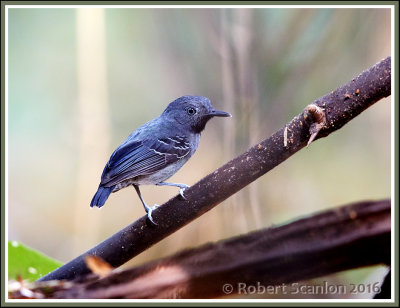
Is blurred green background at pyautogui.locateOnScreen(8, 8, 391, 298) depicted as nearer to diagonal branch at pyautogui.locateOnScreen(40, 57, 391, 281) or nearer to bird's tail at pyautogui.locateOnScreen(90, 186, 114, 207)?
bird's tail at pyautogui.locateOnScreen(90, 186, 114, 207)

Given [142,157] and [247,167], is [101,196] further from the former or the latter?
[247,167]

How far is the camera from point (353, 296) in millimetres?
2168

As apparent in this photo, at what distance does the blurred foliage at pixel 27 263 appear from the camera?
210cm

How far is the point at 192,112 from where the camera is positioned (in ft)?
8.00

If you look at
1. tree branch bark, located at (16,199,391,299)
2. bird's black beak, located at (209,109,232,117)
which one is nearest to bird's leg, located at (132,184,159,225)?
tree branch bark, located at (16,199,391,299)

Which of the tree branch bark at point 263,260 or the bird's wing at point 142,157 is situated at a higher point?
the bird's wing at point 142,157

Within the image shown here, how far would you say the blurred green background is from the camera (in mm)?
2277

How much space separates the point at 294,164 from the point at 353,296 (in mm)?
634

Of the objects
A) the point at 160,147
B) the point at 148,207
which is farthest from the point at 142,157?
the point at 148,207

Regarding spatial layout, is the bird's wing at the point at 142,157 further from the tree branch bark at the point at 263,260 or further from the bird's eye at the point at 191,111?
the tree branch bark at the point at 263,260

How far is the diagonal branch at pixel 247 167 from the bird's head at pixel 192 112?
1.79 feet

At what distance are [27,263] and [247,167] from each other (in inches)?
43.1

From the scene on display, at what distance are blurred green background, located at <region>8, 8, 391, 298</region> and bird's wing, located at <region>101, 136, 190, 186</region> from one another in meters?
0.08

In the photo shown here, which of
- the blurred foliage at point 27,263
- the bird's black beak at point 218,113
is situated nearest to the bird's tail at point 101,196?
the blurred foliage at point 27,263
